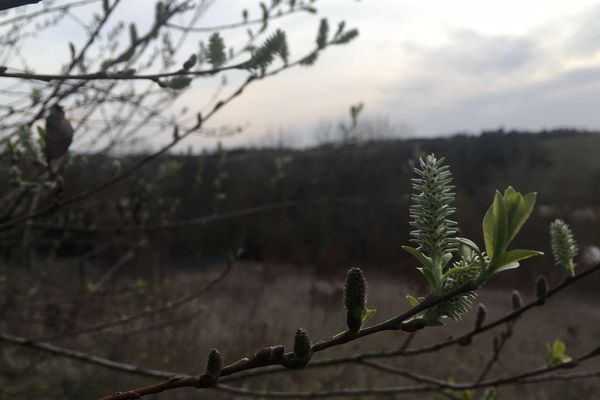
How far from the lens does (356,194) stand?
841 cm

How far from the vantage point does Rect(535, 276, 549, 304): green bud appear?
0.84m

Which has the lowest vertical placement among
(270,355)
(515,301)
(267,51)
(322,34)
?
(515,301)

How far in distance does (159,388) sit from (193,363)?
22.1 feet

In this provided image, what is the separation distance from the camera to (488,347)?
7.90 m

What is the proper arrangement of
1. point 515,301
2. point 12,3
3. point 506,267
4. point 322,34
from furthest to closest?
point 322,34 → point 515,301 → point 12,3 → point 506,267

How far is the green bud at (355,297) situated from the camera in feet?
1.43

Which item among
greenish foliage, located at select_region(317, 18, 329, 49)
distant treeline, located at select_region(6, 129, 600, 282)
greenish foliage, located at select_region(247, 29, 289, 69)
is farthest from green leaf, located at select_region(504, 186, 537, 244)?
distant treeline, located at select_region(6, 129, 600, 282)

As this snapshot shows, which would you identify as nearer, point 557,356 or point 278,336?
point 557,356

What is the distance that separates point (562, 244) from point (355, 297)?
52 centimetres

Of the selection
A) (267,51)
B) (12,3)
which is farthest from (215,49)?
(12,3)

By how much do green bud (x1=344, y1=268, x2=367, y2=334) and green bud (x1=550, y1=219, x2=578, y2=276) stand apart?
0.49m

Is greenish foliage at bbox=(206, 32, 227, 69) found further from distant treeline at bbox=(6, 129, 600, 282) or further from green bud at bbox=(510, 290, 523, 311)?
distant treeline at bbox=(6, 129, 600, 282)

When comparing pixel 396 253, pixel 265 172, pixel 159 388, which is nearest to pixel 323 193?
pixel 396 253

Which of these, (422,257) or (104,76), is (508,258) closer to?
(422,257)
